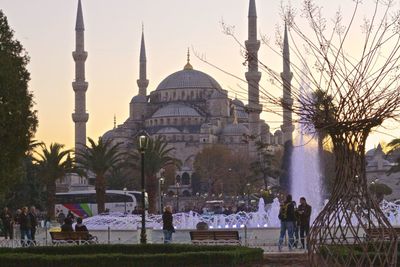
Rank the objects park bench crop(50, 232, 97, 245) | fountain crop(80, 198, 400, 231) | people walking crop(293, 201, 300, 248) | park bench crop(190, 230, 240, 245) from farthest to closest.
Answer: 1. fountain crop(80, 198, 400, 231)
2. park bench crop(50, 232, 97, 245)
3. people walking crop(293, 201, 300, 248)
4. park bench crop(190, 230, 240, 245)

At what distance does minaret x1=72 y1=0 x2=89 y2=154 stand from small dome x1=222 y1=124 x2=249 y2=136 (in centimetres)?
2938

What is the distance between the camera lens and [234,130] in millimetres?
100312

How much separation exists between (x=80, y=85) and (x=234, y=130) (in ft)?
107

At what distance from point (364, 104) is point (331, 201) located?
93 cm

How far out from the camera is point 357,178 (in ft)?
27.6

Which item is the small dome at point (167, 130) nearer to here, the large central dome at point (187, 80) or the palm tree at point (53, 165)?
the large central dome at point (187, 80)

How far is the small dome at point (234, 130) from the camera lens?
99725mm

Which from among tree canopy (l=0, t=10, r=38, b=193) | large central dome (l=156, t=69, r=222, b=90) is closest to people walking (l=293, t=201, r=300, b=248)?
tree canopy (l=0, t=10, r=38, b=193)


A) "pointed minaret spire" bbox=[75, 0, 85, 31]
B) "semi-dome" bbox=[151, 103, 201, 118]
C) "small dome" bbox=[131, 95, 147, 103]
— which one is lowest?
"semi-dome" bbox=[151, 103, 201, 118]

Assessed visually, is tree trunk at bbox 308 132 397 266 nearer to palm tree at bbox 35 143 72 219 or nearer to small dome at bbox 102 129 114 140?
palm tree at bbox 35 143 72 219

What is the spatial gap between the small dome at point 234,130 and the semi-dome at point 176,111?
4.19 m

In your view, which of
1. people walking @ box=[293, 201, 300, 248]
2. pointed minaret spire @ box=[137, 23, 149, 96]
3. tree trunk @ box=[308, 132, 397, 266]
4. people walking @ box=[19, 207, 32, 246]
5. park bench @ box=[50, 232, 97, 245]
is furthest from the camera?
pointed minaret spire @ box=[137, 23, 149, 96]

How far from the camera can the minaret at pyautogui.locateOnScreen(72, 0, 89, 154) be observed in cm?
7056

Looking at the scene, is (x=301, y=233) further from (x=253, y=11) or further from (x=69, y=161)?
(x=253, y=11)
